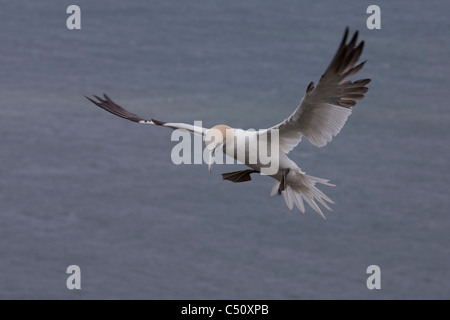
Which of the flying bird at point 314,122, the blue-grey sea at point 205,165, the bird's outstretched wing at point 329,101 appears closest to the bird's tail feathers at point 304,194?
the flying bird at point 314,122

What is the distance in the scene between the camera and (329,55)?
38.9 metres

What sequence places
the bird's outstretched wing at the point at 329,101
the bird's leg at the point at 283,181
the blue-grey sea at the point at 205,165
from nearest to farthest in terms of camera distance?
the bird's outstretched wing at the point at 329,101 → the bird's leg at the point at 283,181 → the blue-grey sea at the point at 205,165

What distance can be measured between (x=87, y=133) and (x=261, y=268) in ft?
30.8

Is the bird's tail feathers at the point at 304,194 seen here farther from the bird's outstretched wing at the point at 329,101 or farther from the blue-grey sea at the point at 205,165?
the blue-grey sea at the point at 205,165

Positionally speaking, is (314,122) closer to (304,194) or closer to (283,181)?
(283,181)

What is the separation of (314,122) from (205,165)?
26542 mm

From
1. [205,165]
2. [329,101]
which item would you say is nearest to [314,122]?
[329,101]

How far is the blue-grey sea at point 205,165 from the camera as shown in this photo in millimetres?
33000

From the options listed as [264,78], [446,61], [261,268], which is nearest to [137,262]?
[261,268]

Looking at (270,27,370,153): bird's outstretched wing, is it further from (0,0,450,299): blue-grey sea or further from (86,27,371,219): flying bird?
(0,0,450,299): blue-grey sea

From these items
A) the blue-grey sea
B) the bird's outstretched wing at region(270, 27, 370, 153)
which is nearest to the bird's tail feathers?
the bird's outstretched wing at region(270, 27, 370, 153)

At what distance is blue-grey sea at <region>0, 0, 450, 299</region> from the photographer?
33.0 m

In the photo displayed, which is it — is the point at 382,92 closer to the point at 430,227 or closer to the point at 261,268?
the point at 430,227

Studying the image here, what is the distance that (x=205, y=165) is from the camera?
37.7 m
